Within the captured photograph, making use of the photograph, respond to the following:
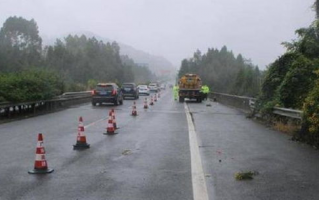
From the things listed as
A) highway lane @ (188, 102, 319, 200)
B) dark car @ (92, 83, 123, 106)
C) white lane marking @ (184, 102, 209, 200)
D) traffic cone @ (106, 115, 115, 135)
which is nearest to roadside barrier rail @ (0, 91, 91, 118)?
dark car @ (92, 83, 123, 106)

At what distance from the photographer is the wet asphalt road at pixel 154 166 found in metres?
7.25

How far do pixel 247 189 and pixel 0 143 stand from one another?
310 inches

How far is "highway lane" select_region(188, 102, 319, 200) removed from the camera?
7.29 metres

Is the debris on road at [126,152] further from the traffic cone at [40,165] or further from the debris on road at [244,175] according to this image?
the debris on road at [244,175]

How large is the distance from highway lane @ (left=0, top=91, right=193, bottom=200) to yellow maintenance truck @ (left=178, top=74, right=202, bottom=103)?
28957mm

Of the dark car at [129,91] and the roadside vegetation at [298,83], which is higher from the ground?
the roadside vegetation at [298,83]

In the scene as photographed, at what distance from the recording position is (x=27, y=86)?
25344mm

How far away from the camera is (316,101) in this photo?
13422 millimetres

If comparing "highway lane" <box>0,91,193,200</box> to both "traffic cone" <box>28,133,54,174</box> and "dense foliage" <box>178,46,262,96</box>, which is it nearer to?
"traffic cone" <box>28,133,54,174</box>

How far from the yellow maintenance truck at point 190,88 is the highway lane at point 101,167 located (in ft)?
95.0

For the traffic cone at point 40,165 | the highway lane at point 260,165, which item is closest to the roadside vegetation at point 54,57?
the highway lane at point 260,165

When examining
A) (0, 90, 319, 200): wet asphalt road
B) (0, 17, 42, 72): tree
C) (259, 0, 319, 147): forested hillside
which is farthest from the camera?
(0, 17, 42, 72): tree

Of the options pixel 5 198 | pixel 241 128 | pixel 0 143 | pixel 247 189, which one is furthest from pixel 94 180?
pixel 241 128

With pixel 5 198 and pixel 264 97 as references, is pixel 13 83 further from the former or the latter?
pixel 5 198
